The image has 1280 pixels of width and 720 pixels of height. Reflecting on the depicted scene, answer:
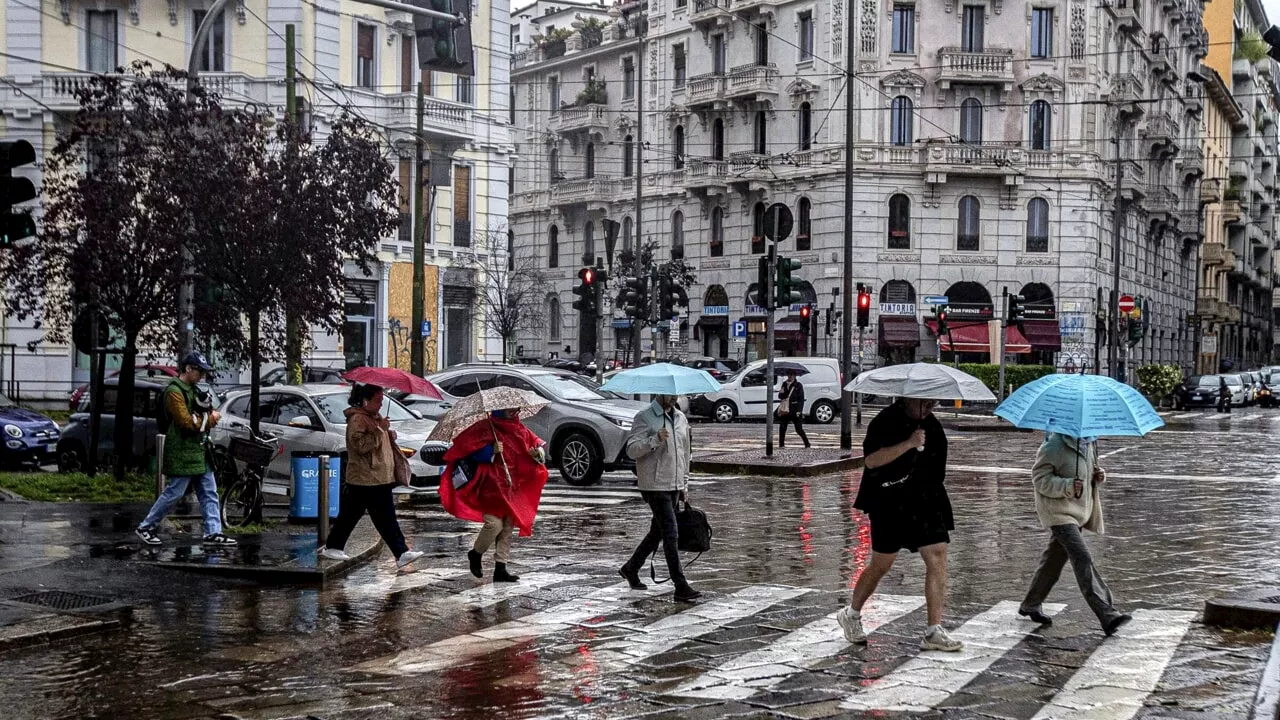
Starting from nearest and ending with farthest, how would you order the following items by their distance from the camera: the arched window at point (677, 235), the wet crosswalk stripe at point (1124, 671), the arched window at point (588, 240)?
the wet crosswalk stripe at point (1124, 671) → the arched window at point (677, 235) → the arched window at point (588, 240)

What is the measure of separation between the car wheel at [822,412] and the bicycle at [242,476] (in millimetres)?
23466

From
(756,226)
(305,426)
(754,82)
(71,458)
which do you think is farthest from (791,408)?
(754,82)

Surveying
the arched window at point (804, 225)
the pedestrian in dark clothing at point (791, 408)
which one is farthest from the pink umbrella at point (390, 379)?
the arched window at point (804, 225)

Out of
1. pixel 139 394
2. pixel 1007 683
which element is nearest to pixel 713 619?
pixel 1007 683

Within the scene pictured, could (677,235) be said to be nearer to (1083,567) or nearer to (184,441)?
(184,441)

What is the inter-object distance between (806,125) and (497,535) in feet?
150

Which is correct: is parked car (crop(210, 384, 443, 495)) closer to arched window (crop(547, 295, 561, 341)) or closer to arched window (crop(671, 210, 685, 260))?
arched window (crop(671, 210, 685, 260))

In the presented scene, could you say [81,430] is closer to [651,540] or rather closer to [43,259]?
[43,259]

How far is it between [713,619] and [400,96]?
112 feet

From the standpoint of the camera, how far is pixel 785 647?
8938 millimetres

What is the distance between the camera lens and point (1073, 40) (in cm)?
5372

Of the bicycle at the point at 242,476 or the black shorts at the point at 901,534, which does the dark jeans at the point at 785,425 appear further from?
the black shorts at the point at 901,534

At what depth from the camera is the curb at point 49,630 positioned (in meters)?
8.99

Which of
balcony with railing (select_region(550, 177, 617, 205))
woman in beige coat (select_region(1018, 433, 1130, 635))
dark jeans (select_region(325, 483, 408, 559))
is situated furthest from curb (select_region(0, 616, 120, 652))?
balcony with railing (select_region(550, 177, 617, 205))
